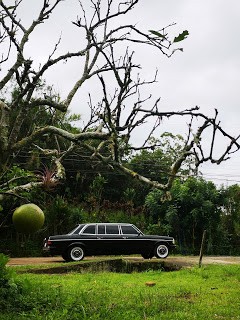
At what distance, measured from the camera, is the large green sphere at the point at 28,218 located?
4.01 m

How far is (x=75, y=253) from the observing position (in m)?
15.4

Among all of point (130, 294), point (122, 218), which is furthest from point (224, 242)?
point (130, 294)

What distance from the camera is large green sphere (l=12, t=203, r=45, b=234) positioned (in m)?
4.01

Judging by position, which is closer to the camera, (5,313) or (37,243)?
(5,313)

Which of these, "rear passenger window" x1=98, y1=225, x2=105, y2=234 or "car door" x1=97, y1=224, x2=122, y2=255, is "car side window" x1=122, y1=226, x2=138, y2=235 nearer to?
"car door" x1=97, y1=224, x2=122, y2=255

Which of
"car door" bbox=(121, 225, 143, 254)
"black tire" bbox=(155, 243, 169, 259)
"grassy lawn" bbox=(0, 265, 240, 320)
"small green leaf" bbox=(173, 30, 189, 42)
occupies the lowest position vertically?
"grassy lawn" bbox=(0, 265, 240, 320)

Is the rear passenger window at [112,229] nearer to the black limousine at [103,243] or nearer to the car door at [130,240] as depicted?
the black limousine at [103,243]

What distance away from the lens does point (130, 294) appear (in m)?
8.16

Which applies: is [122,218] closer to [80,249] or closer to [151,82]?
[80,249]

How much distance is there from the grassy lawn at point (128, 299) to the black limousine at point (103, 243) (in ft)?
14.2

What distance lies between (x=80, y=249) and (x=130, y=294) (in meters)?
7.51

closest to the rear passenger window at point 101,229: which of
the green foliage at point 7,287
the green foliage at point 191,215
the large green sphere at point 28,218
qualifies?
the green foliage at point 191,215

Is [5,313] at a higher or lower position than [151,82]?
lower

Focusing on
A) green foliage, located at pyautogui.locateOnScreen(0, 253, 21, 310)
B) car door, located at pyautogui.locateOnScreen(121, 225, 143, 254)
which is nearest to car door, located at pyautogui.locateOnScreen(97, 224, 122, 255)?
car door, located at pyautogui.locateOnScreen(121, 225, 143, 254)
